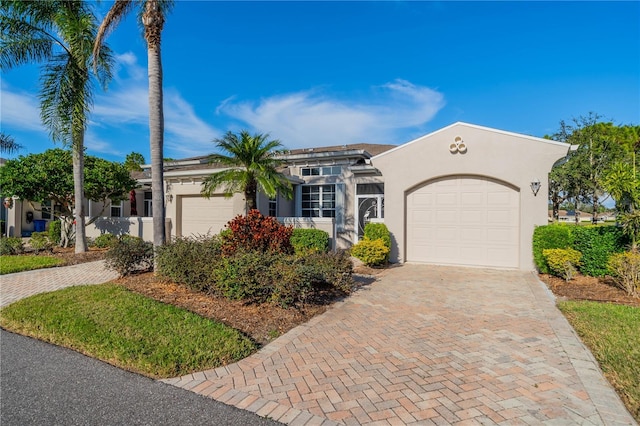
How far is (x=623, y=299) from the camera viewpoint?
730 centimetres

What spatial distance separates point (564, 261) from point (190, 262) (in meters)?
9.96

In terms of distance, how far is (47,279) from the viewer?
9.28 m

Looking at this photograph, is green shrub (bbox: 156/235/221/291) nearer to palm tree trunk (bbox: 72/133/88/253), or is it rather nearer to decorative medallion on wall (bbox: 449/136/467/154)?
palm tree trunk (bbox: 72/133/88/253)

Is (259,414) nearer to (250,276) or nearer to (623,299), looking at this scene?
(250,276)

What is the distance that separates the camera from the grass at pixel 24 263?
10.4 meters

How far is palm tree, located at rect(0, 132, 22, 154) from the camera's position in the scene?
1403 centimetres

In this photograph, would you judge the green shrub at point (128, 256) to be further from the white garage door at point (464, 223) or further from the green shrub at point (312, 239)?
the white garage door at point (464, 223)

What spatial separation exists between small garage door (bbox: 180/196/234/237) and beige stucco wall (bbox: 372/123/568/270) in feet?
24.3

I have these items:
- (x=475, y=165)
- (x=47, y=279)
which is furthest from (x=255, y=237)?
(x=475, y=165)

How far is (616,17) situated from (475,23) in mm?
4174

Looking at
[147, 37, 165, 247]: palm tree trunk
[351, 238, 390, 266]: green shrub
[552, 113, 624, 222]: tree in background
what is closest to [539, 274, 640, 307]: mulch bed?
[351, 238, 390, 266]: green shrub

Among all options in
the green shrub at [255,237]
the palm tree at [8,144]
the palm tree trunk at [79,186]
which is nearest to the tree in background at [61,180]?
the palm tree trunk at [79,186]

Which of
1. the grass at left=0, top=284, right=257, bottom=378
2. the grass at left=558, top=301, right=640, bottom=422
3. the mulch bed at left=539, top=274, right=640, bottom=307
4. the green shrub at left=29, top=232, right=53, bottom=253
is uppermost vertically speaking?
the green shrub at left=29, top=232, right=53, bottom=253

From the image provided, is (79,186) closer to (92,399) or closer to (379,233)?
(379,233)
